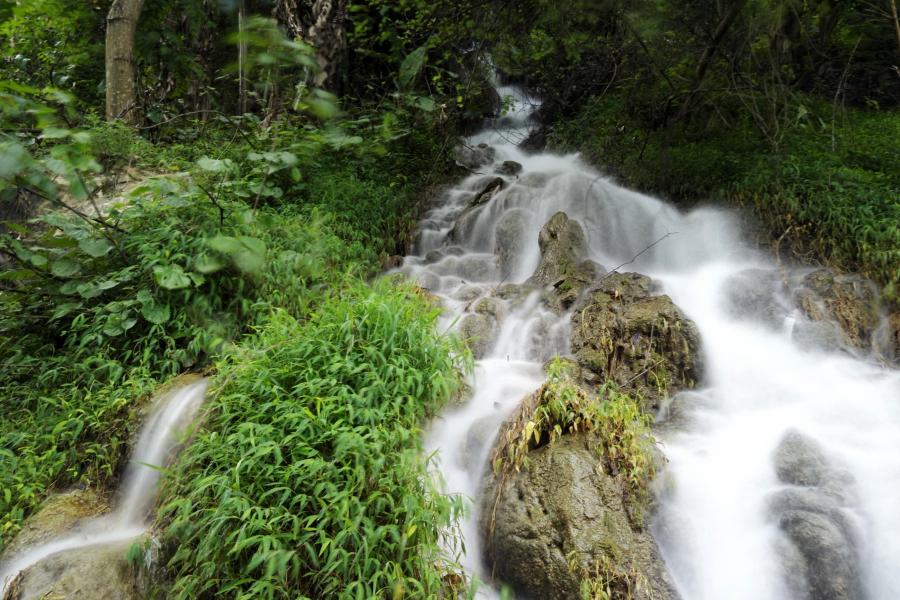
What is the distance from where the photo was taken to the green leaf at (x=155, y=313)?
3698 mm

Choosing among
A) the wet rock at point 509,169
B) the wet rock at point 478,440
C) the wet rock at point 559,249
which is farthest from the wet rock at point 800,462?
the wet rock at point 509,169

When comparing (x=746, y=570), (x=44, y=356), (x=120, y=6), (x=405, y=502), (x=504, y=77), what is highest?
(x=120, y=6)

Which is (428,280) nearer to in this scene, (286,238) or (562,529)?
(286,238)

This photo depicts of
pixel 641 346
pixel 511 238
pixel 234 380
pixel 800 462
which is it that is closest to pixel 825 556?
pixel 800 462

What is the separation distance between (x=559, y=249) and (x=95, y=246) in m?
4.65

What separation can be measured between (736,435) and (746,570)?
1085 millimetres

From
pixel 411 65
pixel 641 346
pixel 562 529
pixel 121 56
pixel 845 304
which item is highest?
pixel 411 65

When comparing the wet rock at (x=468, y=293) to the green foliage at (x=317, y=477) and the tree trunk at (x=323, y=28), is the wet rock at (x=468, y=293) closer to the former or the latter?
the green foliage at (x=317, y=477)

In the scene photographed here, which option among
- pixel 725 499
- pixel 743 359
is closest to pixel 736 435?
pixel 725 499

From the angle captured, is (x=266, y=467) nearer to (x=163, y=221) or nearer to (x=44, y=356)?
(x=44, y=356)

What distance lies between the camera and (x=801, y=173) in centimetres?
604

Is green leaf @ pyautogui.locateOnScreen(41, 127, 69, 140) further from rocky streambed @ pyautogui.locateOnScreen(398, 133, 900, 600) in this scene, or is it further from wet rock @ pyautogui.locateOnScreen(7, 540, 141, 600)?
rocky streambed @ pyautogui.locateOnScreen(398, 133, 900, 600)

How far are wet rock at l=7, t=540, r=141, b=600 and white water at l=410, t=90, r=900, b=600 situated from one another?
1.82m

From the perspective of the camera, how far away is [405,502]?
2.59m
